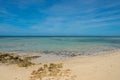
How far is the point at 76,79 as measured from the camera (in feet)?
20.5

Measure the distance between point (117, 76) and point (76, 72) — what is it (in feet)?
5.82

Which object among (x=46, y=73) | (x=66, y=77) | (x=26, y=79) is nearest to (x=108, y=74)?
(x=66, y=77)

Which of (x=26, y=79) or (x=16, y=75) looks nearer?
(x=26, y=79)

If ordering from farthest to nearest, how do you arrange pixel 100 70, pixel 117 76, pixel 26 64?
1. pixel 26 64
2. pixel 100 70
3. pixel 117 76

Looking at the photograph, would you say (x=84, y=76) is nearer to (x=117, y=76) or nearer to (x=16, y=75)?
(x=117, y=76)

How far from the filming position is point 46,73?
7.07 m

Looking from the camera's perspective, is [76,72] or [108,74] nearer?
[108,74]

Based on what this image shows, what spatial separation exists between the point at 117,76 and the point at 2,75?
202 inches

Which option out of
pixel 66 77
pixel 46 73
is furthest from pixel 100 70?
pixel 46 73

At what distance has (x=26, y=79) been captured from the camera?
656 centimetres

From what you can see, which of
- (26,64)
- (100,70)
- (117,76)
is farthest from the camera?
(26,64)

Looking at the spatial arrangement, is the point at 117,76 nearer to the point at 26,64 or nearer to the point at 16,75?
the point at 16,75

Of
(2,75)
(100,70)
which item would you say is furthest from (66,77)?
(2,75)

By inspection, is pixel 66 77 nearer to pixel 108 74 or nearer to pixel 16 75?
pixel 108 74
